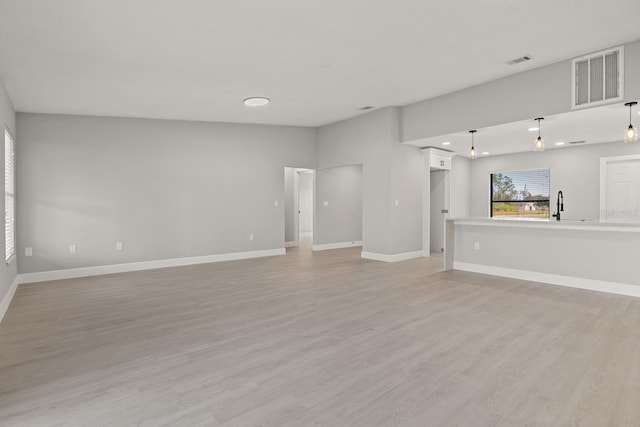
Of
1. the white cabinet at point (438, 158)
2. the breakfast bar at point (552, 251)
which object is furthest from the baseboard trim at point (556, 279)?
the white cabinet at point (438, 158)

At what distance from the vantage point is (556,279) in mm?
4965

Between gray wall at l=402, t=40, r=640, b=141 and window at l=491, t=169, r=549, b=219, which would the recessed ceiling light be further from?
window at l=491, t=169, r=549, b=219

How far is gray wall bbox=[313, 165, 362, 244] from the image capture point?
8.77 metres

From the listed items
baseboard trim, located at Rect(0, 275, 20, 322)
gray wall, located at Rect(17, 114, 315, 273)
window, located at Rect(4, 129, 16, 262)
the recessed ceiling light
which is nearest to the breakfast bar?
the recessed ceiling light

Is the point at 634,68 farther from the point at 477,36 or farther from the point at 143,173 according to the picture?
the point at 143,173

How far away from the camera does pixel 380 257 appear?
7.05 meters

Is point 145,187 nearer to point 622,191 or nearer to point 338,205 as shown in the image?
point 338,205

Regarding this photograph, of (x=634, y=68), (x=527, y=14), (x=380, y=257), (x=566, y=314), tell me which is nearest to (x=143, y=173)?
(x=380, y=257)

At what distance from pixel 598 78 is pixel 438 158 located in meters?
3.61

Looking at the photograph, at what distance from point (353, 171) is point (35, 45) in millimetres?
7087

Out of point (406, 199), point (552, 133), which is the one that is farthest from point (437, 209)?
point (552, 133)

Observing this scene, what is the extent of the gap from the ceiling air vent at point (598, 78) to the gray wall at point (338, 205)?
5342mm

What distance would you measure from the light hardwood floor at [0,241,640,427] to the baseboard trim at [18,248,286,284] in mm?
1036

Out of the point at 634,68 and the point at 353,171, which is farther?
the point at 353,171
